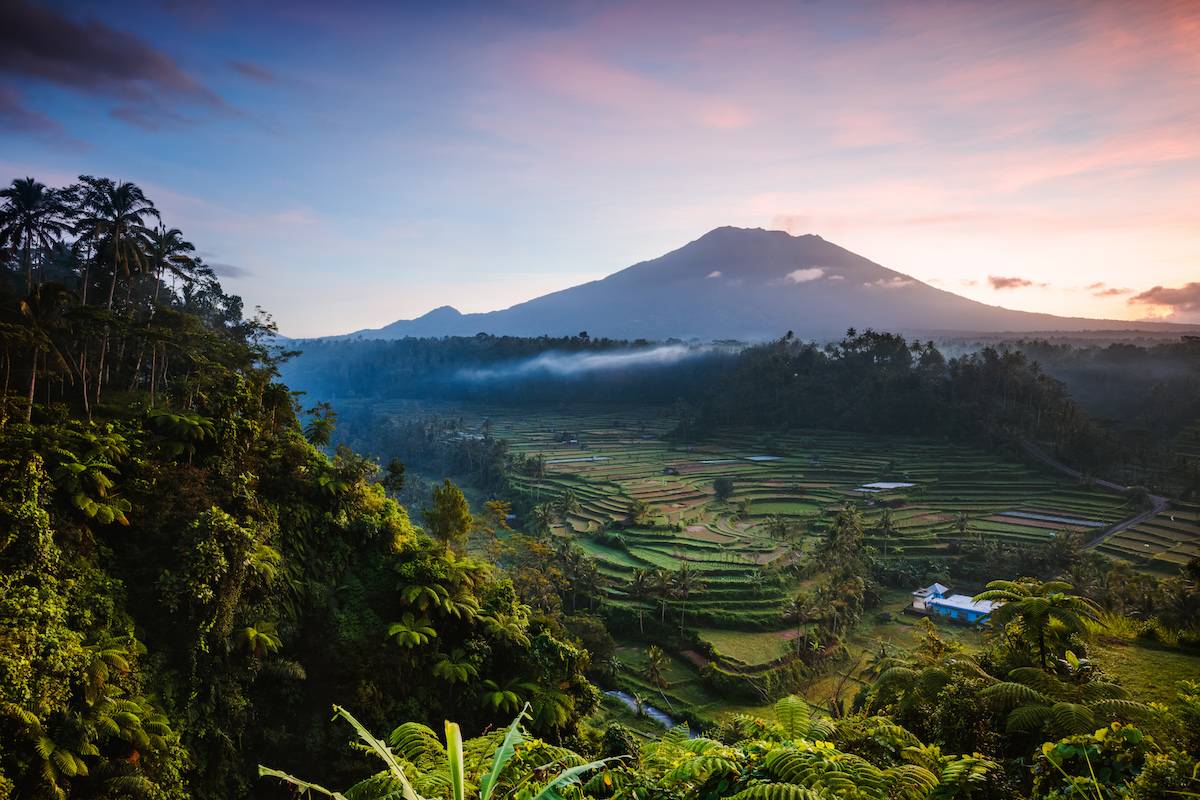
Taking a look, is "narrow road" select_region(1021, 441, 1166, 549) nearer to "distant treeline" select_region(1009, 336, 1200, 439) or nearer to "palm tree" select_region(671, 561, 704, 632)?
"distant treeline" select_region(1009, 336, 1200, 439)

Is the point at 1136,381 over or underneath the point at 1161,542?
over

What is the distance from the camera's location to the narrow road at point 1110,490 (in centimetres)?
3912

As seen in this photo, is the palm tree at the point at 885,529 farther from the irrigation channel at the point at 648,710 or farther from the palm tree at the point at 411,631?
the palm tree at the point at 411,631

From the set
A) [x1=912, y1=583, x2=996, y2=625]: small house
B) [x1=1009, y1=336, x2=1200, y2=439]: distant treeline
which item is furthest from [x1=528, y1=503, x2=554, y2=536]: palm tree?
[x1=1009, y1=336, x2=1200, y2=439]: distant treeline

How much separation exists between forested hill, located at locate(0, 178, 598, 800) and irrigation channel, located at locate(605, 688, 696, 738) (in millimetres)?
10214

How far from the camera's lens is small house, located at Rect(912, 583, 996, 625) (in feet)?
98.5

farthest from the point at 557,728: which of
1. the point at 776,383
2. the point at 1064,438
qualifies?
the point at 776,383

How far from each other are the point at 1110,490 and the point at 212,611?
208ft

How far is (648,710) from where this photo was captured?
23.7m

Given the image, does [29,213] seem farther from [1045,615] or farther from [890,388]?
[890,388]

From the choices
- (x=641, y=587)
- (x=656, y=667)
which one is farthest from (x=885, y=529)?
(x=656, y=667)

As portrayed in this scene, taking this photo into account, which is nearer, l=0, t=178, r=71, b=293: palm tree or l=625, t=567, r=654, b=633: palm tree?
l=0, t=178, r=71, b=293: palm tree

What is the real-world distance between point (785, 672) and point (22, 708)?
974 inches

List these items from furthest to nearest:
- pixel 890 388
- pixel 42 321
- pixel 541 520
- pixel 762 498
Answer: pixel 890 388, pixel 762 498, pixel 541 520, pixel 42 321
